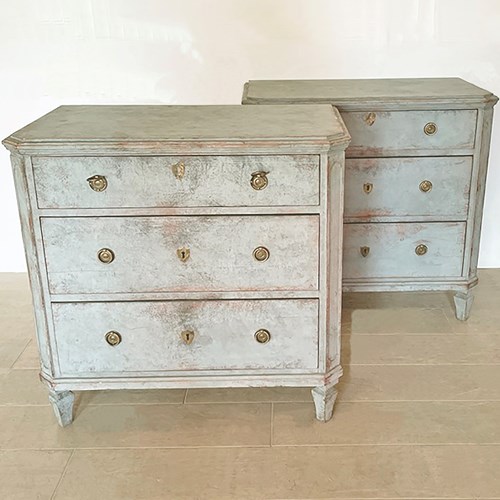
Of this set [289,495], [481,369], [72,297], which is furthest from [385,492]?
[72,297]

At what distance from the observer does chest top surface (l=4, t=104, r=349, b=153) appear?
1818mm

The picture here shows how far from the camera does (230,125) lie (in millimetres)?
1940

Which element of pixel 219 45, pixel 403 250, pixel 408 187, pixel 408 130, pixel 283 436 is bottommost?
pixel 283 436

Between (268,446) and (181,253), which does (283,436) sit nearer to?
(268,446)

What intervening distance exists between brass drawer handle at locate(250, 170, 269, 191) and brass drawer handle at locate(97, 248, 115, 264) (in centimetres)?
43

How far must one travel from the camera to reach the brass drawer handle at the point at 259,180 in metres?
1.85

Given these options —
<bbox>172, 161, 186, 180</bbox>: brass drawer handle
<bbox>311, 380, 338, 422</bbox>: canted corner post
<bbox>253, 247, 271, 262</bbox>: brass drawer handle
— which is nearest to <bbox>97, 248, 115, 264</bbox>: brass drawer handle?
<bbox>172, 161, 186, 180</bbox>: brass drawer handle

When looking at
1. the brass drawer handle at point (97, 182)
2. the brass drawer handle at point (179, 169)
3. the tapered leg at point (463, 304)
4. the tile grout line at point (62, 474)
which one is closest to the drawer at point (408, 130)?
Result: the tapered leg at point (463, 304)

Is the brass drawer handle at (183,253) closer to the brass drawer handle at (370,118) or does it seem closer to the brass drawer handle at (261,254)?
the brass drawer handle at (261,254)

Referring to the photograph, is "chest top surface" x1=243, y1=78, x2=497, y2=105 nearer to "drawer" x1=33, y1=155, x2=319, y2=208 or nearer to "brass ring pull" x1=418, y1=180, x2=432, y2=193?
"brass ring pull" x1=418, y1=180, x2=432, y2=193

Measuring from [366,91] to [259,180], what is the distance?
3.02ft

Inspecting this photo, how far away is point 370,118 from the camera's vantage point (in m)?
2.48

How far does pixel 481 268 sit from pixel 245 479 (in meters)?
1.85

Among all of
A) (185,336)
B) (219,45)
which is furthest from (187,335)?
(219,45)
